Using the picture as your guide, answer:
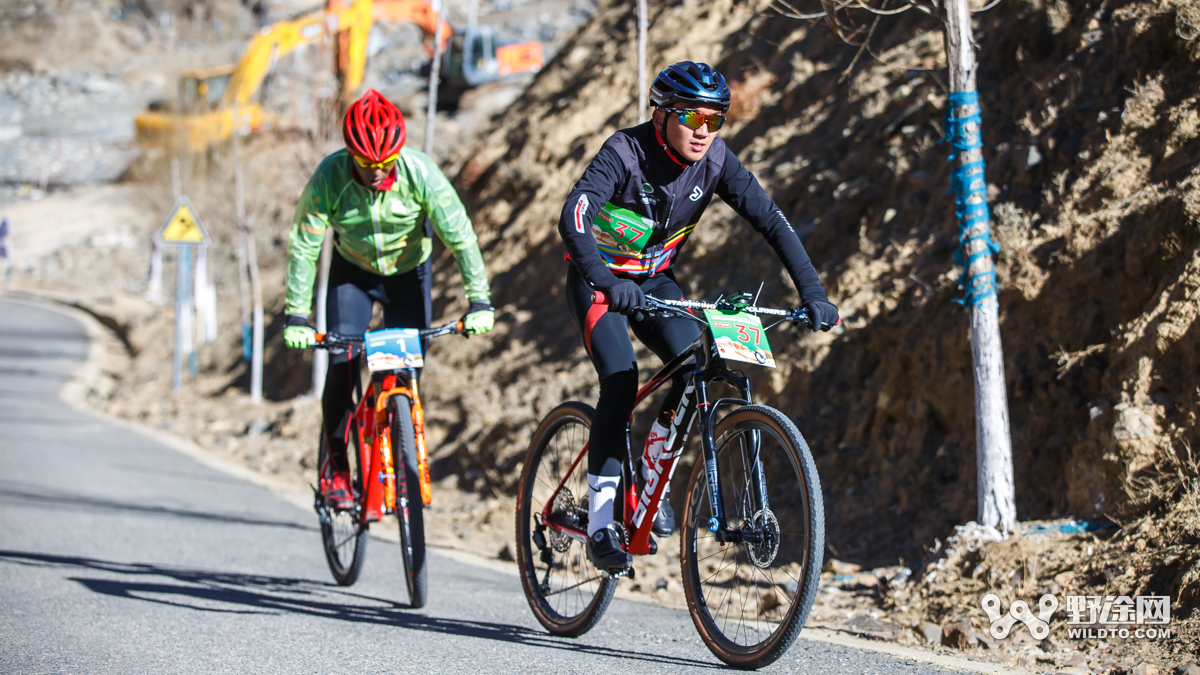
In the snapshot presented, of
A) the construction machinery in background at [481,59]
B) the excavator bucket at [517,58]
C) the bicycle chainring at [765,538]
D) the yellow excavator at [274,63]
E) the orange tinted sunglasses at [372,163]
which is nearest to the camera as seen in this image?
the bicycle chainring at [765,538]

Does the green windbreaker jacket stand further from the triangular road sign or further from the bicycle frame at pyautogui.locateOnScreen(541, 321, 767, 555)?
the triangular road sign

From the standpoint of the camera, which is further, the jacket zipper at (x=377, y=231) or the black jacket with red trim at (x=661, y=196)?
the jacket zipper at (x=377, y=231)

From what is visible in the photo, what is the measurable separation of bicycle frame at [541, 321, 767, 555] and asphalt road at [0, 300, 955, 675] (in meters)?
0.58

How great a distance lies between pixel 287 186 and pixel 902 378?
75.8ft

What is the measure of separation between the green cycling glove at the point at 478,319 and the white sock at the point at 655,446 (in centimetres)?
135

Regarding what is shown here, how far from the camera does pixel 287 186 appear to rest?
89.6ft

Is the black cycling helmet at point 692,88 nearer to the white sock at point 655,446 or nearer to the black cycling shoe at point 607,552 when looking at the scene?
the white sock at point 655,446

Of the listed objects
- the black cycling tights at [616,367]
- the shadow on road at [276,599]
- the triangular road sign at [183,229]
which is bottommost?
the shadow on road at [276,599]

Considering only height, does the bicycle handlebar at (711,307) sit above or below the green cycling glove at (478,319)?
below

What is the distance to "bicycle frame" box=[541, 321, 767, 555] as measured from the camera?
3.91 meters

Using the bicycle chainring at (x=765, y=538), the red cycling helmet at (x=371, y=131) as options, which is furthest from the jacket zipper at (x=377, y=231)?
the bicycle chainring at (x=765, y=538)

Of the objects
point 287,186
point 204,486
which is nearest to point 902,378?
point 204,486

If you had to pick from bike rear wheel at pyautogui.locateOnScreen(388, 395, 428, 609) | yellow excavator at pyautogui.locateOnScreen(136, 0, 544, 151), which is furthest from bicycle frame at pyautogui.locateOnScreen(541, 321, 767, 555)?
yellow excavator at pyautogui.locateOnScreen(136, 0, 544, 151)

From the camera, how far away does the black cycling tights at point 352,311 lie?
19.0ft
